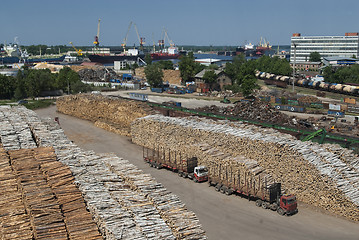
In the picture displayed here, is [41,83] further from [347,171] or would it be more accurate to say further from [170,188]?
[347,171]

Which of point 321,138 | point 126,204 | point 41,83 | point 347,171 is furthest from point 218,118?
point 41,83

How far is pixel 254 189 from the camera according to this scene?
2706 centimetres

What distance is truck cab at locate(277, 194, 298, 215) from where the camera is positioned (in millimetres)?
25188

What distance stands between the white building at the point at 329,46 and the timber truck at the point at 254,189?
16352cm

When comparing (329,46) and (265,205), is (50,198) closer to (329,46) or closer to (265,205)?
(265,205)

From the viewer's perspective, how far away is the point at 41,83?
83.3m

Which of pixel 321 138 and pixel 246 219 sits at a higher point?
pixel 321 138

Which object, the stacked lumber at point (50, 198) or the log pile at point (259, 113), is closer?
the stacked lumber at point (50, 198)

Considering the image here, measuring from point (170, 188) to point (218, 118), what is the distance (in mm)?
19035

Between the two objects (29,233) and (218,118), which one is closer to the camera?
(29,233)

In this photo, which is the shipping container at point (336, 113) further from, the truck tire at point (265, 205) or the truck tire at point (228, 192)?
the truck tire at point (265, 205)

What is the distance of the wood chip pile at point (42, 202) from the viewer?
59.9 ft

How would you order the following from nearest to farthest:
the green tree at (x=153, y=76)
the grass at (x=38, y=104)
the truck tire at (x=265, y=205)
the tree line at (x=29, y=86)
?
the truck tire at (x=265, y=205) → the grass at (x=38, y=104) → the tree line at (x=29, y=86) → the green tree at (x=153, y=76)

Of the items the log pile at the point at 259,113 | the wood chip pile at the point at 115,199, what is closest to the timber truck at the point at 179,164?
the wood chip pile at the point at 115,199
